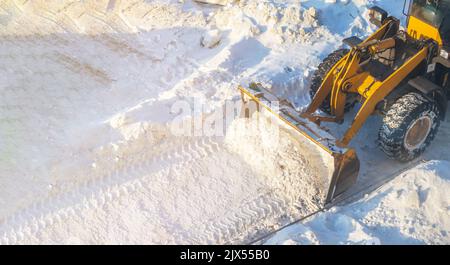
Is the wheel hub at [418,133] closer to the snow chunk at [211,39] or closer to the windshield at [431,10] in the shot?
the windshield at [431,10]

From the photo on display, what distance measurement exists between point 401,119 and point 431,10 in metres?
1.62

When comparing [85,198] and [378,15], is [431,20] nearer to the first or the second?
[378,15]

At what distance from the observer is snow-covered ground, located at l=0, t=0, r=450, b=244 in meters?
6.54

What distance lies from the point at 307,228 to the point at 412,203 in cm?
128

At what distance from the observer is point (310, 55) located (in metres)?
9.16

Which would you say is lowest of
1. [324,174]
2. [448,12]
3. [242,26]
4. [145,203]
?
[145,203]

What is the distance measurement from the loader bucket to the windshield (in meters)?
2.20

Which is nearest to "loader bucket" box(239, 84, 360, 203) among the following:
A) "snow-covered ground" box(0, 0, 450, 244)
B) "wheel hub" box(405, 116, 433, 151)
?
"snow-covered ground" box(0, 0, 450, 244)

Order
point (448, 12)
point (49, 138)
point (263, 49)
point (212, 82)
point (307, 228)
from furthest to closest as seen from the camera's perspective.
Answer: point (263, 49) → point (212, 82) → point (49, 138) → point (448, 12) → point (307, 228)

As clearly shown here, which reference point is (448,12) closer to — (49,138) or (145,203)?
(145,203)

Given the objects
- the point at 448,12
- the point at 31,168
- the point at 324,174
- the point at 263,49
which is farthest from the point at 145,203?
the point at 448,12

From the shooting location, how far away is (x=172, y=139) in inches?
302

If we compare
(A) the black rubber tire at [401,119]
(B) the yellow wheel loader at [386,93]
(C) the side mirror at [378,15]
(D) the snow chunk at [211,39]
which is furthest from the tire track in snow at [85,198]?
(C) the side mirror at [378,15]

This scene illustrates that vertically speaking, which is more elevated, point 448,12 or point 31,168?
point 448,12
